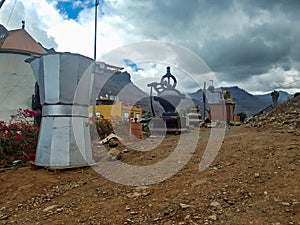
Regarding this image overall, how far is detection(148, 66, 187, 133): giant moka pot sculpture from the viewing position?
7.37 m

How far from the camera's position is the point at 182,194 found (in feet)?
9.43

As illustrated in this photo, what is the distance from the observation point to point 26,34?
14633 mm

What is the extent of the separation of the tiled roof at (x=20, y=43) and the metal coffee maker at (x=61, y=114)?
990cm

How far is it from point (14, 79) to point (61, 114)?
1007cm

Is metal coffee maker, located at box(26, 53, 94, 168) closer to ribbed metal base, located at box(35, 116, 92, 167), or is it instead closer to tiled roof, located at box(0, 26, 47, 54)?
ribbed metal base, located at box(35, 116, 92, 167)

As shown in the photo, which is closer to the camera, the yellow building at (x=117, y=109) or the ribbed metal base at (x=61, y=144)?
the ribbed metal base at (x=61, y=144)

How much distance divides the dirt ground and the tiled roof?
10543 mm

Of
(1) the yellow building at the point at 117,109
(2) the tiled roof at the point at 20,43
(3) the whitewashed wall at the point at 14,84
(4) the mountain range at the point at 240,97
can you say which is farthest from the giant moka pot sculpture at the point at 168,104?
(2) the tiled roof at the point at 20,43

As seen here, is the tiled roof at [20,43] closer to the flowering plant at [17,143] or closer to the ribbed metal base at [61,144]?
the flowering plant at [17,143]

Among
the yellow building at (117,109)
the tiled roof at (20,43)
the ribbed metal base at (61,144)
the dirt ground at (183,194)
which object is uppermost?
the tiled roof at (20,43)

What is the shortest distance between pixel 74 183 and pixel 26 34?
42.2ft

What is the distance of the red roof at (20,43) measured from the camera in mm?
13387

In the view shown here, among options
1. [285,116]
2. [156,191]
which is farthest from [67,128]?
[285,116]

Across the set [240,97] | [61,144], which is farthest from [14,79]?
[240,97]
